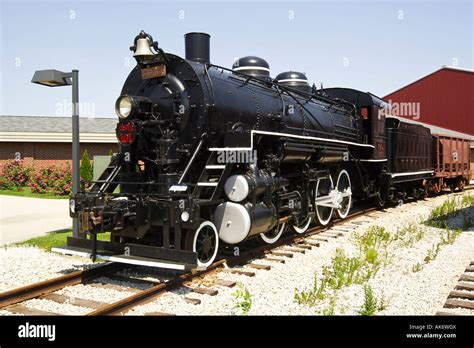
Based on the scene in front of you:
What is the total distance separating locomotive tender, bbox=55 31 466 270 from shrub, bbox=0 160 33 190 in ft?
68.0

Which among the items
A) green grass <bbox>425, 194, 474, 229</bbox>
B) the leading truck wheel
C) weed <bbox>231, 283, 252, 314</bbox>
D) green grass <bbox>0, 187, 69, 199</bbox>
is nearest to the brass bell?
the leading truck wheel

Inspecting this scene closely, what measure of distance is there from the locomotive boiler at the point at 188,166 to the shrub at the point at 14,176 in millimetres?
20715

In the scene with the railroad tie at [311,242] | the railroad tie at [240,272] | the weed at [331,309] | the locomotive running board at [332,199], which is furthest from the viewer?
the locomotive running board at [332,199]

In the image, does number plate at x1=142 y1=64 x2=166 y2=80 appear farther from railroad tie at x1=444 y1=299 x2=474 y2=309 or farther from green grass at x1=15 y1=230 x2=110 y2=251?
railroad tie at x1=444 y1=299 x2=474 y2=309

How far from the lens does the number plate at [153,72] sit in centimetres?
702

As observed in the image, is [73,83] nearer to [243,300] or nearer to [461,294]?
[243,300]

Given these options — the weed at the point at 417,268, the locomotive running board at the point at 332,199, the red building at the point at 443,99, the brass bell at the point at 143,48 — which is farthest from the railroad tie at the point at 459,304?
the red building at the point at 443,99

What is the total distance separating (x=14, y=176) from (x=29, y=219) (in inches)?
574

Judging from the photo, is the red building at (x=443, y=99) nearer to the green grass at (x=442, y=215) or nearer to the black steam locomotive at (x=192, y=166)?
the green grass at (x=442, y=215)

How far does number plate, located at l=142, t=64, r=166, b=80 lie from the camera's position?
702 centimetres

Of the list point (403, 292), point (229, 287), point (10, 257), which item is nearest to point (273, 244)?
point (229, 287)

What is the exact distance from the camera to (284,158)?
26.7ft

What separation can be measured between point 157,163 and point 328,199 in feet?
17.2

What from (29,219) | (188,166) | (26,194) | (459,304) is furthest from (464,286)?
(26,194)
